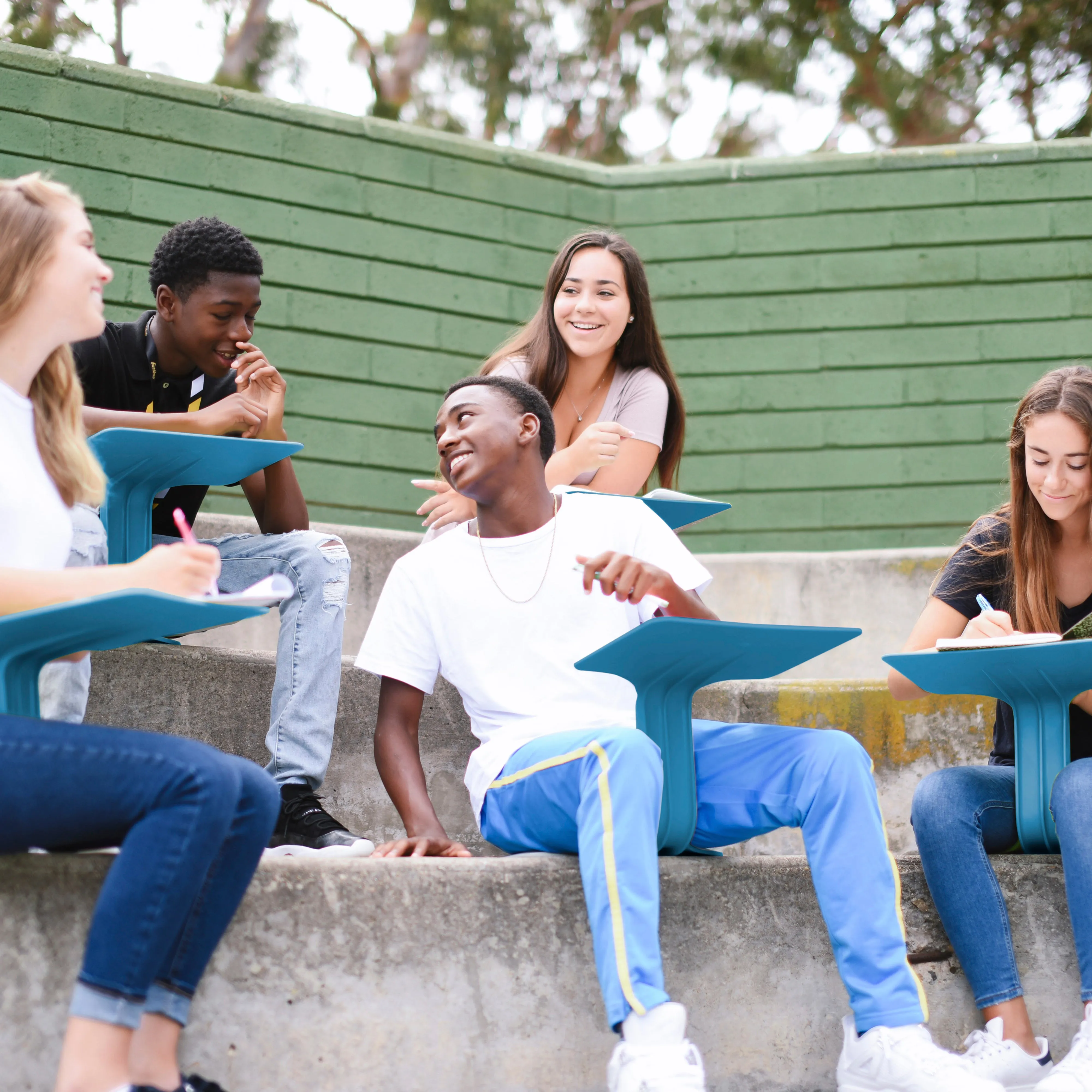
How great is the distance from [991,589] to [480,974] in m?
1.22

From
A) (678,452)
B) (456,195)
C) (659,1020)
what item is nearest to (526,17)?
(456,195)

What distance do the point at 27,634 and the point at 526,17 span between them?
976 cm

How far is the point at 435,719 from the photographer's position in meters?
2.79

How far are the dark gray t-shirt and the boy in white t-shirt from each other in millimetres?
491

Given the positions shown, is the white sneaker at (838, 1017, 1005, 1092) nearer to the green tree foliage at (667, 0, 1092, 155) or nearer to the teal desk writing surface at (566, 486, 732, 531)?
the teal desk writing surface at (566, 486, 732, 531)

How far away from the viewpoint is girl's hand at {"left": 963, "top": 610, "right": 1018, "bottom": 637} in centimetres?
219

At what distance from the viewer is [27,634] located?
1.62m

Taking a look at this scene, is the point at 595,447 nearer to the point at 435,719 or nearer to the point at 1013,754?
the point at 435,719

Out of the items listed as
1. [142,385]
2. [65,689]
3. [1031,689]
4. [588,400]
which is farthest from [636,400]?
[65,689]

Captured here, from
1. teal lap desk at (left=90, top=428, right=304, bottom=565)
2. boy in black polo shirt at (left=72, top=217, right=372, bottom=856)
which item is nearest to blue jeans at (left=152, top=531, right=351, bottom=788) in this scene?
boy in black polo shirt at (left=72, top=217, right=372, bottom=856)

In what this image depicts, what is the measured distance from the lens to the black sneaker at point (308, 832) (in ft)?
7.07

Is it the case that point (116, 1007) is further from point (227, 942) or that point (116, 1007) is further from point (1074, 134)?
point (1074, 134)

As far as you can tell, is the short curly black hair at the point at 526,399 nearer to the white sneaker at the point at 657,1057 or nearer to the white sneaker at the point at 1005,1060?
the white sneaker at the point at 657,1057

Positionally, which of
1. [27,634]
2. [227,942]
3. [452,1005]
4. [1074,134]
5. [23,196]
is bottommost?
[452,1005]
